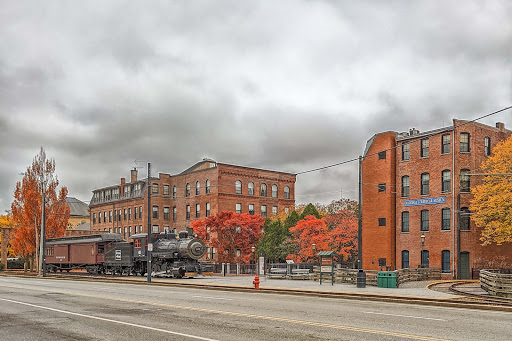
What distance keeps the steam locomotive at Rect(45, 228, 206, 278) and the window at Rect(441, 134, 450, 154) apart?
22421 mm

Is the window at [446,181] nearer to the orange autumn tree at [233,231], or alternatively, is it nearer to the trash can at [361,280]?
the trash can at [361,280]

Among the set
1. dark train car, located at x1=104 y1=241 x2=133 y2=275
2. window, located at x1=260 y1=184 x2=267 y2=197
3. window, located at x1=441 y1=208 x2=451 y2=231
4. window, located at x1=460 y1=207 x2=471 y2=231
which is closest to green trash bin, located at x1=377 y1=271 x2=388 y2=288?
window, located at x1=460 y1=207 x2=471 y2=231

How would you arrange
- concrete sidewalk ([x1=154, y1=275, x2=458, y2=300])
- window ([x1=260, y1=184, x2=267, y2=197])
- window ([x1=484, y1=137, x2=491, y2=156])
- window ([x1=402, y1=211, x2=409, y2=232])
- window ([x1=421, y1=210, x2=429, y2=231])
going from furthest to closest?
window ([x1=260, y1=184, x2=267, y2=197])
window ([x1=402, y1=211, x2=409, y2=232])
window ([x1=421, y1=210, x2=429, y2=231])
window ([x1=484, y1=137, x2=491, y2=156])
concrete sidewalk ([x1=154, y1=275, x2=458, y2=300])

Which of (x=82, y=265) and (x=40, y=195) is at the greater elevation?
(x=40, y=195)

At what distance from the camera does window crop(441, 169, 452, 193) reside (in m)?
45.0

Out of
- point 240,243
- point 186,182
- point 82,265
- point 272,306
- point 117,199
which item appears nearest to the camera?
point 272,306

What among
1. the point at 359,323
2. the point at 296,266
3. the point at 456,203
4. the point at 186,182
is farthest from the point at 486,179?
the point at 186,182

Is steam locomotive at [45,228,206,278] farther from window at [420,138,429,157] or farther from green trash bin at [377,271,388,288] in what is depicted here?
window at [420,138,429,157]

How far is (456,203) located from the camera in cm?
4425

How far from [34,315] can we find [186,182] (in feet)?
198

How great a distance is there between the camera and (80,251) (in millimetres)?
52938

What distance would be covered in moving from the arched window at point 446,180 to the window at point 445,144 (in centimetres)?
171

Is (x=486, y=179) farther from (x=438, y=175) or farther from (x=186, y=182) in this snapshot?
(x=186, y=182)

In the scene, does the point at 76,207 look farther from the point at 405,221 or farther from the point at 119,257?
the point at 405,221
